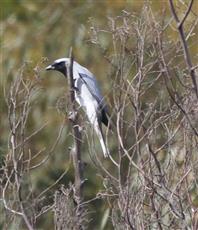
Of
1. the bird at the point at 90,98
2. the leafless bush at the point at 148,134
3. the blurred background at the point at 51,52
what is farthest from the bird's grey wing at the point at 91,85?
the leafless bush at the point at 148,134

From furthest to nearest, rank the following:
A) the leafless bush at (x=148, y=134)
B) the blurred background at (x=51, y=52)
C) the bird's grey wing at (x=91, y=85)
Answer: the blurred background at (x=51, y=52)
the bird's grey wing at (x=91, y=85)
the leafless bush at (x=148, y=134)

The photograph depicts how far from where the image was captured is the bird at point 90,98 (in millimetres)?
4980

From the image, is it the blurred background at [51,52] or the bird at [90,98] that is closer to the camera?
the bird at [90,98]

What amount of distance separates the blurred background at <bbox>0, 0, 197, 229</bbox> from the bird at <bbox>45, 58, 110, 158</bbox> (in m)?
1.07

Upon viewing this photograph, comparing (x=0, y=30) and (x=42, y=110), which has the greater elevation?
(x=0, y=30)

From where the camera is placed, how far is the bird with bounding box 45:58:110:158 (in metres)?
4.98

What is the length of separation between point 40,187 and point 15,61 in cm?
103

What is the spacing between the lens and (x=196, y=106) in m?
3.50

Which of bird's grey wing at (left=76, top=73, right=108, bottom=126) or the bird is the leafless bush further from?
bird's grey wing at (left=76, top=73, right=108, bottom=126)

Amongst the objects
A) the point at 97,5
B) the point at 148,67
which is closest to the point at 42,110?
the point at 97,5

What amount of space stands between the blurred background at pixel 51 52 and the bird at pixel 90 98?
107 cm

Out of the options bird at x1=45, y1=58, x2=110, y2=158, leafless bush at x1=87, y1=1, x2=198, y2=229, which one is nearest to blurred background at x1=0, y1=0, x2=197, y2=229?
bird at x1=45, y1=58, x2=110, y2=158

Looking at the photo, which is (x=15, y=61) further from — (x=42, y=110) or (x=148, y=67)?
(x=148, y=67)

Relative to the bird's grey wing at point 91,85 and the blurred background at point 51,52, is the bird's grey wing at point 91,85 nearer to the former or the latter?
the bird's grey wing at point 91,85
